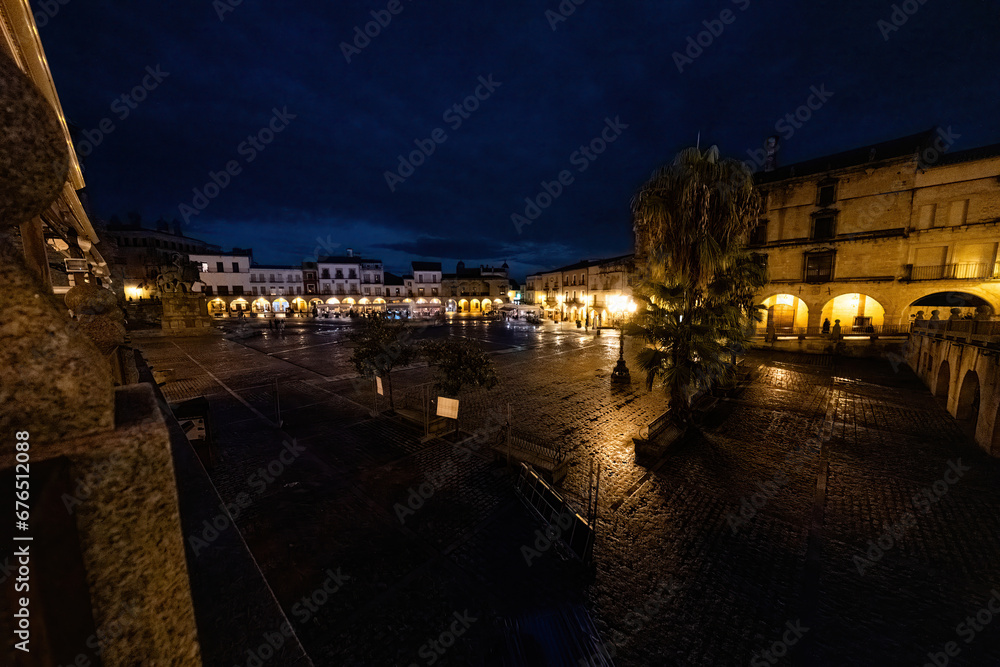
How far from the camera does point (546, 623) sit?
4.65 meters

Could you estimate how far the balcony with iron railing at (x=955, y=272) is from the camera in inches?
835

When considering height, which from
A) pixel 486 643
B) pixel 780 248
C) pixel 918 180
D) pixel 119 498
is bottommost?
pixel 486 643

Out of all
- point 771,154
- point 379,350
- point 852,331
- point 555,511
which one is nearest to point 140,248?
point 379,350

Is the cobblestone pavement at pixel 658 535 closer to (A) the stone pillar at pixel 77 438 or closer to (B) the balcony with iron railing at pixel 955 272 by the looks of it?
(A) the stone pillar at pixel 77 438

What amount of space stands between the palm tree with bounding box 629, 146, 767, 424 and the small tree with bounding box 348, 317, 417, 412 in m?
→ 7.00

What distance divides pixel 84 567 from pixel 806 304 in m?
35.6

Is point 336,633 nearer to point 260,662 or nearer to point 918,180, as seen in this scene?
point 260,662

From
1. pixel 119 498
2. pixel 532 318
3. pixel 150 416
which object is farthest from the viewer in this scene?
pixel 532 318

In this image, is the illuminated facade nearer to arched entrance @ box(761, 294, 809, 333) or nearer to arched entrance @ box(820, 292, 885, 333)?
arched entrance @ box(761, 294, 809, 333)

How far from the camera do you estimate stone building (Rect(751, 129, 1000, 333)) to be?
21.5 metres

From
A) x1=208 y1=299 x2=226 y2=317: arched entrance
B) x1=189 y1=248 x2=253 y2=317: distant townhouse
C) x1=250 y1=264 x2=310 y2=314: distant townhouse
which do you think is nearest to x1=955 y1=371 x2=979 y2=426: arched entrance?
x1=250 y1=264 x2=310 y2=314: distant townhouse

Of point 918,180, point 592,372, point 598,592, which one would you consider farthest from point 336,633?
point 918,180

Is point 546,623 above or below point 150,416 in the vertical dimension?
below

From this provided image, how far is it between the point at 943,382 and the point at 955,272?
15.2 metres
